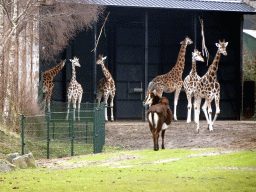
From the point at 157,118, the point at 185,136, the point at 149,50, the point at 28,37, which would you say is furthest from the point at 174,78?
the point at 157,118

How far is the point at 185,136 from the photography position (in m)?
15.7

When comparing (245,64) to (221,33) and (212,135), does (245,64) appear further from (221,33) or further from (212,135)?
(212,135)

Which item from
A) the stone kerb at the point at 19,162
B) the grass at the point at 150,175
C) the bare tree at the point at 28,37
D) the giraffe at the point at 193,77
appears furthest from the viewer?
the giraffe at the point at 193,77

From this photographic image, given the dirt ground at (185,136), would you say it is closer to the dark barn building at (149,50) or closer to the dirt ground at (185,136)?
the dirt ground at (185,136)

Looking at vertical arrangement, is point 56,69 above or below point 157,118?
above

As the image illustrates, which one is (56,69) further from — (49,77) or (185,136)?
(185,136)

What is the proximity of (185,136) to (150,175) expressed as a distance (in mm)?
8016

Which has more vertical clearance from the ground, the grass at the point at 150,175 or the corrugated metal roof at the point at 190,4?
the corrugated metal roof at the point at 190,4

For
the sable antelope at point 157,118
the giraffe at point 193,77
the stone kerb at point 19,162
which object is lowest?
the stone kerb at point 19,162

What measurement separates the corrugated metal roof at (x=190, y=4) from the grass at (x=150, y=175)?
1193 cm

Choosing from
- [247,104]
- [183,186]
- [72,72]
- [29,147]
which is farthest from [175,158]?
[247,104]

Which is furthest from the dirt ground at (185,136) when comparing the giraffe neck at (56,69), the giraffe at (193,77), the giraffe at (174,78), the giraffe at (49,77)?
the giraffe neck at (56,69)

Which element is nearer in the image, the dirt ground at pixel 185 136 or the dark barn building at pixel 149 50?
the dirt ground at pixel 185 136

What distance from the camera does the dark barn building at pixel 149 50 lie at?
2333 centimetres
